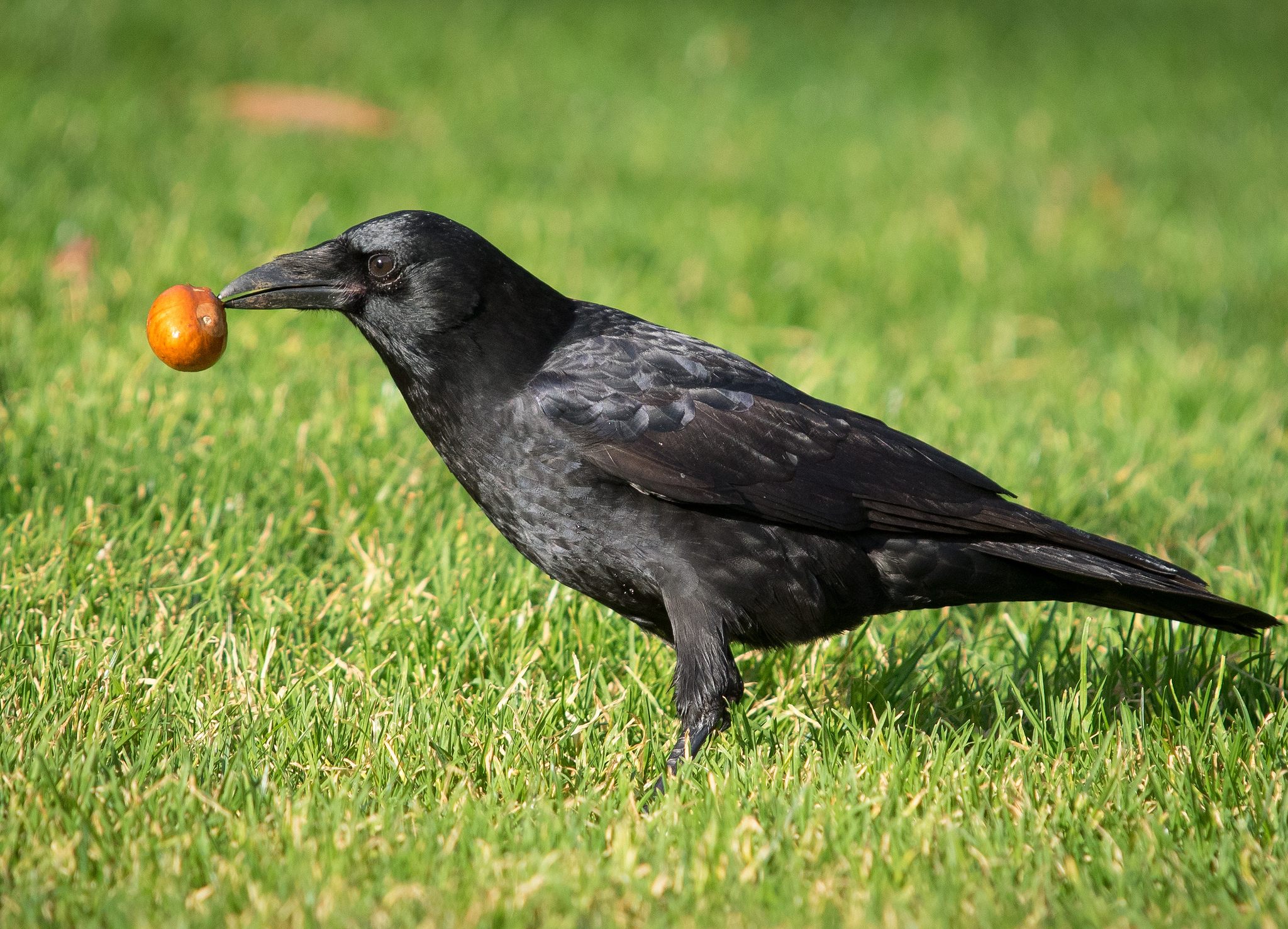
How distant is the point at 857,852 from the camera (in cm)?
266

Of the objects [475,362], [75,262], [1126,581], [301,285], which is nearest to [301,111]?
[75,262]

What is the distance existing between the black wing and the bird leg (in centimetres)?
31

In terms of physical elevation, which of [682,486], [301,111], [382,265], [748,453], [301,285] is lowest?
[682,486]

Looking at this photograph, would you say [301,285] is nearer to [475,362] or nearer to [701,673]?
[475,362]

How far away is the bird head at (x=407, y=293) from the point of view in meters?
3.44

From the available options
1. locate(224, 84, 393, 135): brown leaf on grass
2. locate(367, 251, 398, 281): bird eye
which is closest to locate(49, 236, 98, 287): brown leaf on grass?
locate(367, 251, 398, 281): bird eye

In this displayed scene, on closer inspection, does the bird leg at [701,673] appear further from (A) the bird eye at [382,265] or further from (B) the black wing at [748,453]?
(A) the bird eye at [382,265]

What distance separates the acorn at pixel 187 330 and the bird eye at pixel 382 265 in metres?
0.44

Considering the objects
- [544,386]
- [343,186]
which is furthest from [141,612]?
[343,186]

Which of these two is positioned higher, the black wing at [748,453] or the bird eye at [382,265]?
the bird eye at [382,265]

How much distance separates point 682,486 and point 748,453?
0.24 meters

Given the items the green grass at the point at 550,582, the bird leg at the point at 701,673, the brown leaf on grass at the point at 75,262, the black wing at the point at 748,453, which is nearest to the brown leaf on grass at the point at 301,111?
the green grass at the point at 550,582

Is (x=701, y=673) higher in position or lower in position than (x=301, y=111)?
lower

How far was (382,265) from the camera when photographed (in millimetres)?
3473
